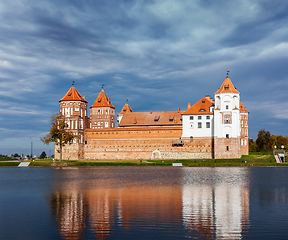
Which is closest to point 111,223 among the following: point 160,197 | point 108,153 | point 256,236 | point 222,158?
point 256,236

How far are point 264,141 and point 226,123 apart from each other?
31604mm

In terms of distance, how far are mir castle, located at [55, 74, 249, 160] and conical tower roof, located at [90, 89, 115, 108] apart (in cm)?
763

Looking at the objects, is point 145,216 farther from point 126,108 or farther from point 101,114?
point 126,108

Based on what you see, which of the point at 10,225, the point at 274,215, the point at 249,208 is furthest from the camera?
the point at 249,208

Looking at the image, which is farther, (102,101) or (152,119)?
(102,101)

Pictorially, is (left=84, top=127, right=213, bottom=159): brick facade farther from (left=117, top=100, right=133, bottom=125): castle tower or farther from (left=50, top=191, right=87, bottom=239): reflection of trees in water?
(left=50, top=191, right=87, bottom=239): reflection of trees in water

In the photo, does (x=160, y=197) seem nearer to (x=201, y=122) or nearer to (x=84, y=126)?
(x=201, y=122)

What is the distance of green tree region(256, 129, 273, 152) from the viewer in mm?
90562

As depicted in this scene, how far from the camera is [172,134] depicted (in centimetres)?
7000

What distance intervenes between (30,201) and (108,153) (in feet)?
178

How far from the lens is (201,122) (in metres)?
68.8

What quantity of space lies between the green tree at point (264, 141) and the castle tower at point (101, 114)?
142ft

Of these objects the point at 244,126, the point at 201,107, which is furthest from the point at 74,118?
the point at 244,126

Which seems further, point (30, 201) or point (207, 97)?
point (207, 97)
